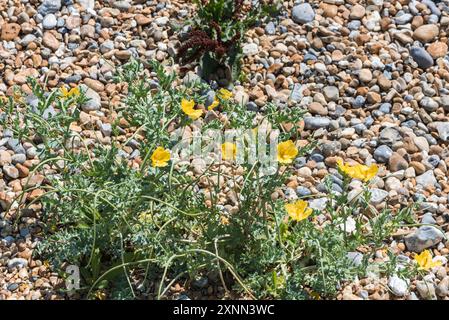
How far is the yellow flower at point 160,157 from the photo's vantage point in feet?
10.2

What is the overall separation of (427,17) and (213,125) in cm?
183

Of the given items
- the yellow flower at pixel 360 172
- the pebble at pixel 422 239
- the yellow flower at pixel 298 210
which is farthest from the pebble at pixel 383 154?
the yellow flower at pixel 298 210

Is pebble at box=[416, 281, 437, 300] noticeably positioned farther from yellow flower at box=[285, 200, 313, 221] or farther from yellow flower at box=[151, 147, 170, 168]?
yellow flower at box=[151, 147, 170, 168]

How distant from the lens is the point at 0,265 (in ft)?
11.5

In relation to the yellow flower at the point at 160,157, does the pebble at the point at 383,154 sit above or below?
below

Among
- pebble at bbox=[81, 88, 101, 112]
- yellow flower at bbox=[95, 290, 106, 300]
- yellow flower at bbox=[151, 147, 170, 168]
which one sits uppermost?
yellow flower at bbox=[151, 147, 170, 168]

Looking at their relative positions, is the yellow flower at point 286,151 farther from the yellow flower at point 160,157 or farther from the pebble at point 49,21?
the pebble at point 49,21

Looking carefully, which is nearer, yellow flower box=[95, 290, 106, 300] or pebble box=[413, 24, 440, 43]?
yellow flower box=[95, 290, 106, 300]

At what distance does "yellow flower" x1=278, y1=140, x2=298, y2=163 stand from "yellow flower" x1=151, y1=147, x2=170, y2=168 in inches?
16.9

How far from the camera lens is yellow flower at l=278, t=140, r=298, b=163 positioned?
313 cm

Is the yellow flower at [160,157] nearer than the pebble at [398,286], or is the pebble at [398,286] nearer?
the yellow flower at [160,157]

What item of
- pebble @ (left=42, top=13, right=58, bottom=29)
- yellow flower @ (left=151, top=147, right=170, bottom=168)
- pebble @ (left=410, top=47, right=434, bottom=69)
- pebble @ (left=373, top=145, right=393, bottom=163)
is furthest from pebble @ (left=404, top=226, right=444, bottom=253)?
pebble @ (left=42, top=13, right=58, bottom=29)

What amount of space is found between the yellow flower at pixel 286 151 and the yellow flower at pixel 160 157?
43 centimetres
